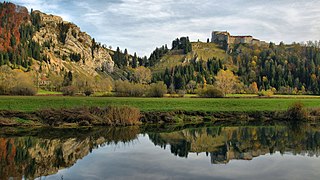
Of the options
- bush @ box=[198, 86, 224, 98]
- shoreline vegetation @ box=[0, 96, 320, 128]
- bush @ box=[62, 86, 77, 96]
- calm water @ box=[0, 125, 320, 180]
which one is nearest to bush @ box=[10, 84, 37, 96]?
bush @ box=[62, 86, 77, 96]

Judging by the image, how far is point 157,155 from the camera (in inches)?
985

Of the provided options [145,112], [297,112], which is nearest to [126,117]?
[145,112]

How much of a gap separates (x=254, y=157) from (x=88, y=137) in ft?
52.2

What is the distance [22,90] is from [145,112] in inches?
1326

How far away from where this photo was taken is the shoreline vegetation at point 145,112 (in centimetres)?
4025

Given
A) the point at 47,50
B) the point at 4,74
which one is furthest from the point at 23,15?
the point at 4,74

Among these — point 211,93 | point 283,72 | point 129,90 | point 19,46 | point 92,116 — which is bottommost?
point 92,116

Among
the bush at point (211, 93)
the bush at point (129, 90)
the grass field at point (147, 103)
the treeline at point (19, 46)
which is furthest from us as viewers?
the treeline at point (19, 46)

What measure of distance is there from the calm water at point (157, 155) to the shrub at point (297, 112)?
16.1 meters

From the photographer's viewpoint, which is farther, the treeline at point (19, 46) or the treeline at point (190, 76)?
the treeline at point (19, 46)

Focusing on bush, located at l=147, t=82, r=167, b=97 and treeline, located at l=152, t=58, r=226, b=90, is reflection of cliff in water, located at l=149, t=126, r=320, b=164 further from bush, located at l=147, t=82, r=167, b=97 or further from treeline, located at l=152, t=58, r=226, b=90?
treeline, located at l=152, t=58, r=226, b=90

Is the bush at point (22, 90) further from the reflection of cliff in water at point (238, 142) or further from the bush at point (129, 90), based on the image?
the reflection of cliff in water at point (238, 142)

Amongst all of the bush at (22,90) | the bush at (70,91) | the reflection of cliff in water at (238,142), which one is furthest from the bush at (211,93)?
the bush at (22,90)

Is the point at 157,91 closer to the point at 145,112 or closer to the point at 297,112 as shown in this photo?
the point at 145,112
